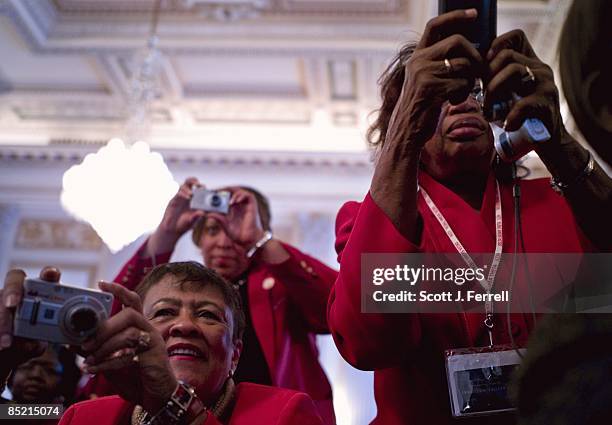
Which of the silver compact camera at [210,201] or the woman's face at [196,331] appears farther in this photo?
the silver compact camera at [210,201]

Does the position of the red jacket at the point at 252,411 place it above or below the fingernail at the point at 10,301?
below

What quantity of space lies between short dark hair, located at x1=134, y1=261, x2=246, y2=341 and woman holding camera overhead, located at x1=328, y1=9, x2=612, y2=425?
0.36 metres

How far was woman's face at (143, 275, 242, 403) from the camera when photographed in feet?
4.64

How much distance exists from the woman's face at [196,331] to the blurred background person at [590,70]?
3.10 feet

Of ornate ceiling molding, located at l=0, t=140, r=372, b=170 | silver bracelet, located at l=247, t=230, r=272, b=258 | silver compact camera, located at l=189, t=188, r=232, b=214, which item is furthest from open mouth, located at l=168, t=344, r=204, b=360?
ornate ceiling molding, located at l=0, t=140, r=372, b=170

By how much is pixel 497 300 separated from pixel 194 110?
9062 millimetres

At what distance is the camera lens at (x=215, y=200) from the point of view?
90.9 inches

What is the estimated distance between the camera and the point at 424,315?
1267 millimetres

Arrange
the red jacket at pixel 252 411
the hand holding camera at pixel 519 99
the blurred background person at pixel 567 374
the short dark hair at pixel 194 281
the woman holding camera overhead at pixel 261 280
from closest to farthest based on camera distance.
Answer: the blurred background person at pixel 567 374
the hand holding camera at pixel 519 99
the red jacket at pixel 252 411
the short dark hair at pixel 194 281
the woman holding camera overhead at pixel 261 280

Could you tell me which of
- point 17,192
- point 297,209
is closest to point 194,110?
point 297,209

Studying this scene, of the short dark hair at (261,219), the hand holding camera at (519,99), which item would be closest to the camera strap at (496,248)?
the hand holding camera at (519,99)

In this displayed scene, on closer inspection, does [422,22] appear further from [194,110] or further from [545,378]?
[545,378]

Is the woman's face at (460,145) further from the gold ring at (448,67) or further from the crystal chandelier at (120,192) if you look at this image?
the crystal chandelier at (120,192)

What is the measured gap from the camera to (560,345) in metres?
0.62
